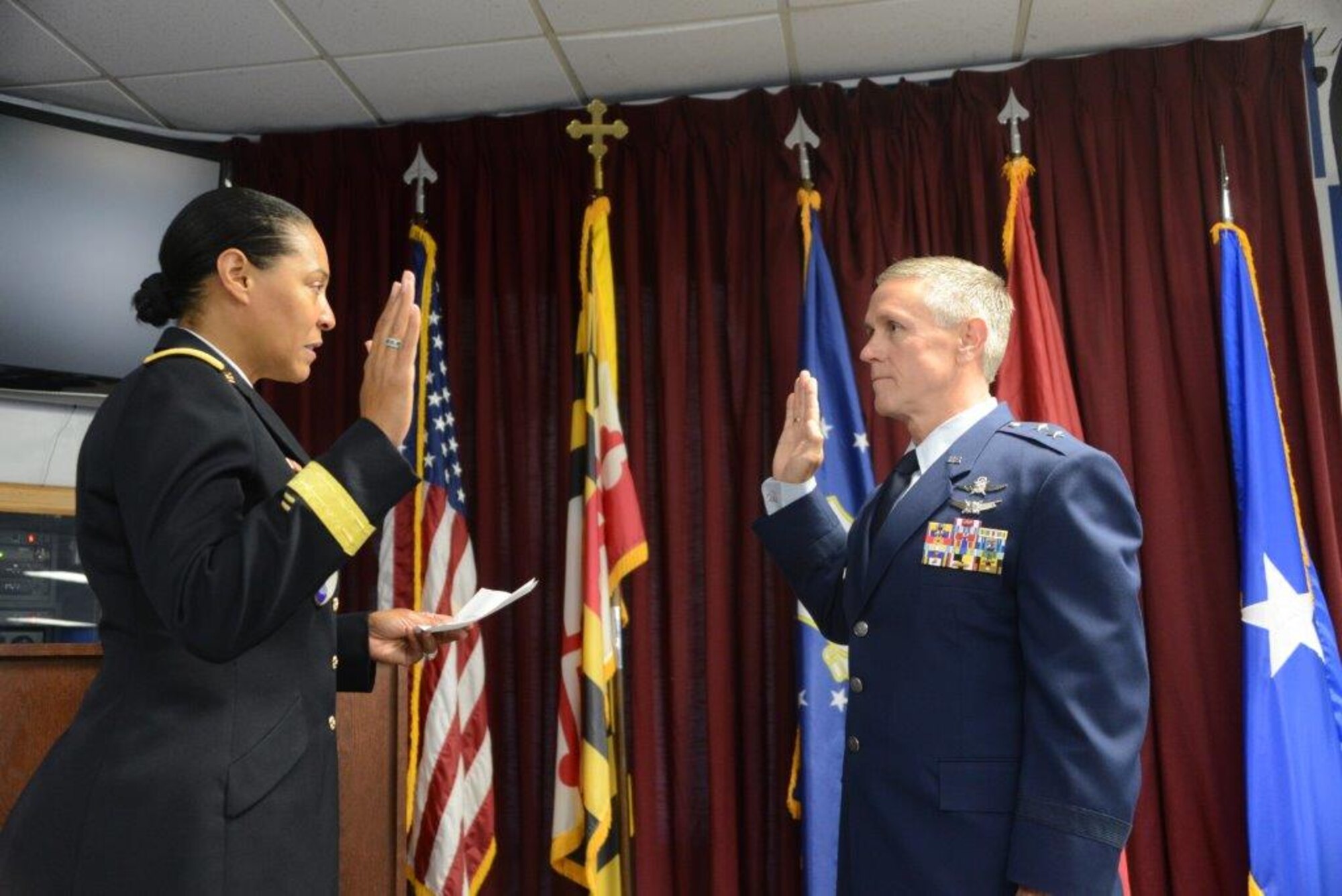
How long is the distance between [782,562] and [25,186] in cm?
286

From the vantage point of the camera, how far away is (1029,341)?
3.21 metres

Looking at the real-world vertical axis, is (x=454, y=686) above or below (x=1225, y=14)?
below

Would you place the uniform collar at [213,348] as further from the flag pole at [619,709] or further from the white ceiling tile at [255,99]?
the white ceiling tile at [255,99]

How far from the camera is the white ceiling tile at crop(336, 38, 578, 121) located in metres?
3.41

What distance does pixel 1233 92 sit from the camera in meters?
3.36

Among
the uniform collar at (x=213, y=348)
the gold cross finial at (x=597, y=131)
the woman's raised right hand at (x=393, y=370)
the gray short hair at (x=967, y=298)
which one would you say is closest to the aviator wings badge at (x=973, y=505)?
the gray short hair at (x=967, y=298)

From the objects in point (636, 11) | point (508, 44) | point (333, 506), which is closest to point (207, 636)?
point (333, 506)

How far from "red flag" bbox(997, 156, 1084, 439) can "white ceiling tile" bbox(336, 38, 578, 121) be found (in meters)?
1.44

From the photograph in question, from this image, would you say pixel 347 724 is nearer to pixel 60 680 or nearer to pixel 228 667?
pixel 60 680

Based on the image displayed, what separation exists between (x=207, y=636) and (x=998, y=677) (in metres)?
1.01

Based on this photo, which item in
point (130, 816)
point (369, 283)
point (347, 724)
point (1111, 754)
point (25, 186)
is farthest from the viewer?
point (369, 283)

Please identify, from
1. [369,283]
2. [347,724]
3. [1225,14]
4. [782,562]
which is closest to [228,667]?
[782,562]

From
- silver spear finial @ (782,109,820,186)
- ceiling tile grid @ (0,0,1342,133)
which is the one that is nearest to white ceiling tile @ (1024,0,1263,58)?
ceiling tile grid @ (0,0,1342,133)

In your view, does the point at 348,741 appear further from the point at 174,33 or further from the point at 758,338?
the point at 174,33
